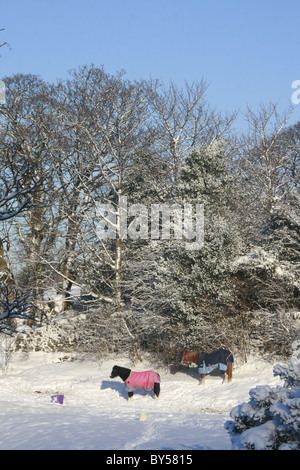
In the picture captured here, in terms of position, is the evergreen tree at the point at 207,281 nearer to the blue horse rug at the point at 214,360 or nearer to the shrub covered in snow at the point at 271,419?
the blue horse rug at the point at 214,360

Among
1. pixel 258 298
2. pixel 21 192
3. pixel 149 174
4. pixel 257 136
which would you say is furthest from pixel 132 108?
pixel 21 192

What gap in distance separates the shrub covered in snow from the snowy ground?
1771mm

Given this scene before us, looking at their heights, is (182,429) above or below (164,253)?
below

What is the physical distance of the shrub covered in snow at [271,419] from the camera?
19.6 feet

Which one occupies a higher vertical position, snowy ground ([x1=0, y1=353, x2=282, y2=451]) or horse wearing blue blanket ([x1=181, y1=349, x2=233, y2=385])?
horse wearing blue blanket ([x1=181, y1=349, x2=233, y2=385])

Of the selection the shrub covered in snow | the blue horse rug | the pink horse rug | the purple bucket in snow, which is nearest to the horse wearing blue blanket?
the blue horse rug

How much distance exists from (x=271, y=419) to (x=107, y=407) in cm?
917

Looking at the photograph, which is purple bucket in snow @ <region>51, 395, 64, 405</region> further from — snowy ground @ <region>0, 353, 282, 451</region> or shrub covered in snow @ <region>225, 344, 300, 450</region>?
shrub covered in snow @ <region>225, 344, 300, 450</region>

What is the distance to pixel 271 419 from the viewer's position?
6.58 metres

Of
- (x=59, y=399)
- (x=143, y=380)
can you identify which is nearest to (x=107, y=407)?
(x=143, y=380)

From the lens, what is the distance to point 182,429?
10406 mm

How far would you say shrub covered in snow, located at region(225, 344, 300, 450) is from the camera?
19.6ft
